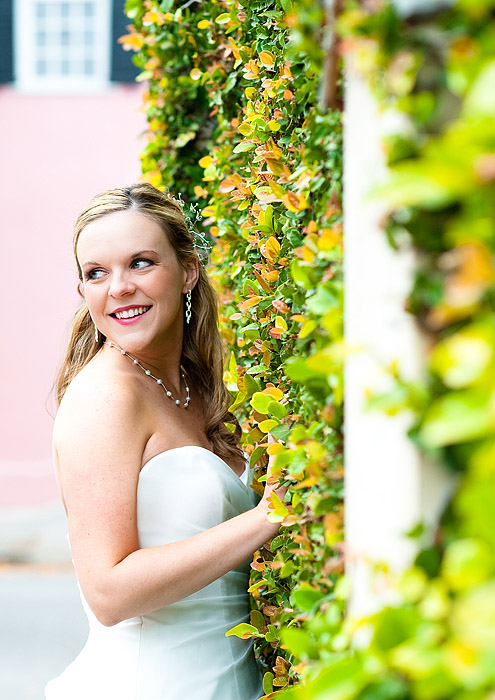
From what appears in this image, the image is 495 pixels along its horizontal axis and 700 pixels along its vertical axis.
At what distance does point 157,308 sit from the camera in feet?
8.12

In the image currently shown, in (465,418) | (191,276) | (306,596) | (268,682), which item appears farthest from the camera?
(191,276)

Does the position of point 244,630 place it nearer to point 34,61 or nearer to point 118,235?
point 118,235

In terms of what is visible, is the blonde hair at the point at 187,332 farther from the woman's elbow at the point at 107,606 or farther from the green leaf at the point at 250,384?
the woman's elbow at the point at 107,606

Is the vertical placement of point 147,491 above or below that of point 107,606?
above

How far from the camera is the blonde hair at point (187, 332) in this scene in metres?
2.55

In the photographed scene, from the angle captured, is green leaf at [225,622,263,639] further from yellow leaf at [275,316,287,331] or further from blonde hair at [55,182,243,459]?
yellow leaf at [275,316,287,331]

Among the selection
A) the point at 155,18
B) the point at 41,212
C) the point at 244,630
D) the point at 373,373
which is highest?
the point at 155,18

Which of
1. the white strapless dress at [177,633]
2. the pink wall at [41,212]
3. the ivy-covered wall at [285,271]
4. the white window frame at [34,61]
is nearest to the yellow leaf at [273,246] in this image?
the ivy-covered wall at [285,271]

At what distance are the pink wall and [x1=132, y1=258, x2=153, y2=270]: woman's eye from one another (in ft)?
28.9

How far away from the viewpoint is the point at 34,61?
1164 cm

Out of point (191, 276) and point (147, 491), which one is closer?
point (147, 491)

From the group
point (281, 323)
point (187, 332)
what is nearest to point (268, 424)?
point (281, 323)

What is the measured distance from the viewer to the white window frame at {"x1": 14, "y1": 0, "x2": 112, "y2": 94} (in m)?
11.4

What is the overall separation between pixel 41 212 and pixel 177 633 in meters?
9.74
